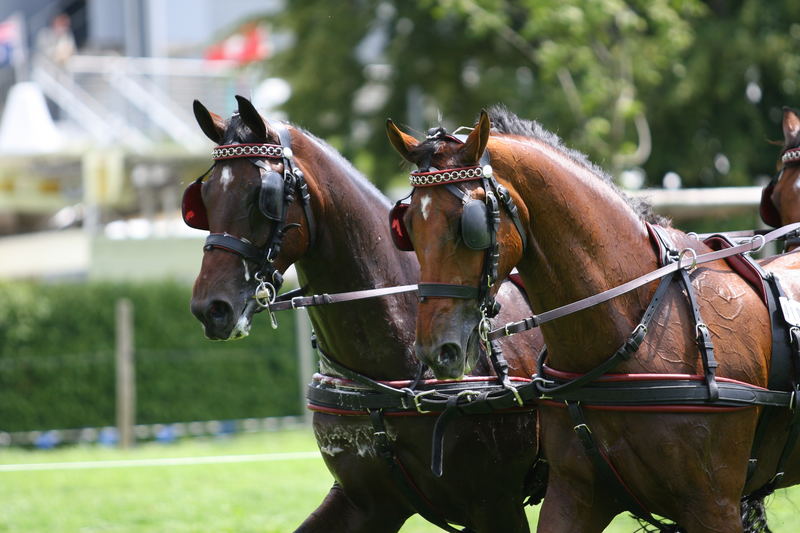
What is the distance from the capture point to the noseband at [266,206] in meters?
3.94

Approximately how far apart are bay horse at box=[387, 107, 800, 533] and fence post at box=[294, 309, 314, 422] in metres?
10.1

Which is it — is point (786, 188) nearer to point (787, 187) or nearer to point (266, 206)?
point (787, 187)

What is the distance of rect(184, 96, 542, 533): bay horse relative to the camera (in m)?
3.97

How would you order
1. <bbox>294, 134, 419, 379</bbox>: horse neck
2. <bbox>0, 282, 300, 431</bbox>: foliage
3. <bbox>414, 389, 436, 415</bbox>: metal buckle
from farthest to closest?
<bbox>0, 282, 300, 431</bbox>: foliage → <bbox>294, 134, 419, 379</bbox>: horse neck → <bbox>414, 389, 436, 415</bbox>: metal buckle

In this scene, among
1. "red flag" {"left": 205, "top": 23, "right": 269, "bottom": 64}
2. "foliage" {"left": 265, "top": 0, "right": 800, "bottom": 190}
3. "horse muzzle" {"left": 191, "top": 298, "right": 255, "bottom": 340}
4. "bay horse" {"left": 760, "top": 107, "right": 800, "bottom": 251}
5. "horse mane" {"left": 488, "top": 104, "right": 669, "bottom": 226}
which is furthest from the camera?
"red flag" {"left": 205, "top": 23, "right": 269, "bottom": 64}

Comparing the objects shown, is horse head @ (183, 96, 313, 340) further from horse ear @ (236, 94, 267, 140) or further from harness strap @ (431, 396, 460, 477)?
harness strap @ (431, 396, 460, 477)

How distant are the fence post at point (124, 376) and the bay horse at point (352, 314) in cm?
914

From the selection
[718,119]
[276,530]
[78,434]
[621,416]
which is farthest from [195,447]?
[621,416]

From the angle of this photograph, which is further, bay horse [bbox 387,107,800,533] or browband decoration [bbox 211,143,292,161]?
browband decoration [bbox 211,143,292,161]

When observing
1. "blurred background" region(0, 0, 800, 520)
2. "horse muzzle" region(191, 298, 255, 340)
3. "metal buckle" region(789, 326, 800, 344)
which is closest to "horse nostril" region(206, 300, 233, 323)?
"horse muzzle" region(191, 298, 255, 340)

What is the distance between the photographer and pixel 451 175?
3.32m

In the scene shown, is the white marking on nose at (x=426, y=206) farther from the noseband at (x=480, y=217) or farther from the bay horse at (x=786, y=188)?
the bay horse at (x=786, y=188)

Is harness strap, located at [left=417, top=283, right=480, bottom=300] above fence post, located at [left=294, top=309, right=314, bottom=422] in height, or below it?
above

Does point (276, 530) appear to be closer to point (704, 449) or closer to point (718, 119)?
point (704, 449)
